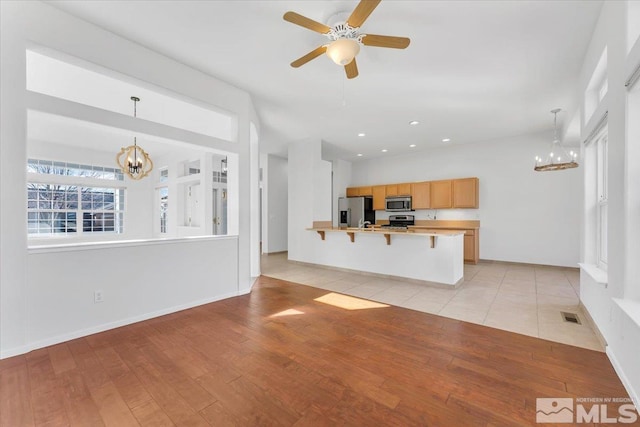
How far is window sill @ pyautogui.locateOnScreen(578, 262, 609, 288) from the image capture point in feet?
7.85

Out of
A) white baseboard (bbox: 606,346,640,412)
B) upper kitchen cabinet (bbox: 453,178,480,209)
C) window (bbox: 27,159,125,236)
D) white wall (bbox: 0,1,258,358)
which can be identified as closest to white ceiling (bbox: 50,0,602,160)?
white wall (bbox: 0,1,258,358)

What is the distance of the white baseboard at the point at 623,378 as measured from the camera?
1.65 metres

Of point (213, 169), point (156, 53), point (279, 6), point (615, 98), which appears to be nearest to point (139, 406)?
point (279, 6)

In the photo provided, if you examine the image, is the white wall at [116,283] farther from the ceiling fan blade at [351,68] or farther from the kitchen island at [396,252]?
the ceiling fan blade at [351,68]

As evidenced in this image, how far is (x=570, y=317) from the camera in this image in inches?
121

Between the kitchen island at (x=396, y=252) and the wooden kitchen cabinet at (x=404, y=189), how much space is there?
2.56 m

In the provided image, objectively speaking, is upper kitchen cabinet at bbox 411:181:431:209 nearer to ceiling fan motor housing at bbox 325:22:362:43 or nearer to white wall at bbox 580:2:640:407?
white wall at bbox 580:2:640:407

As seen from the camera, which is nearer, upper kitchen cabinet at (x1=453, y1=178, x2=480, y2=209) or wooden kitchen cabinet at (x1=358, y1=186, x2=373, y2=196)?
upper kitchen cabinet at (x1=453, y1=178, x2=480, y2=209)

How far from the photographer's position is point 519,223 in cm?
614

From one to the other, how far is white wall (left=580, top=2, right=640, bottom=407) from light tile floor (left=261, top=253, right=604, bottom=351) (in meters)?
0.54

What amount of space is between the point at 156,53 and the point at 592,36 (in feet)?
15.4

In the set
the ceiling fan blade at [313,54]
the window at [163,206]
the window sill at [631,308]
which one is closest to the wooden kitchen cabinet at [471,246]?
the window sill at [631,308]

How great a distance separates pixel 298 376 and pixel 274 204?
6.44m

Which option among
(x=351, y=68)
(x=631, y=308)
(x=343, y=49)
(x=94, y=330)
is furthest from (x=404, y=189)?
(x=94, y=330)
